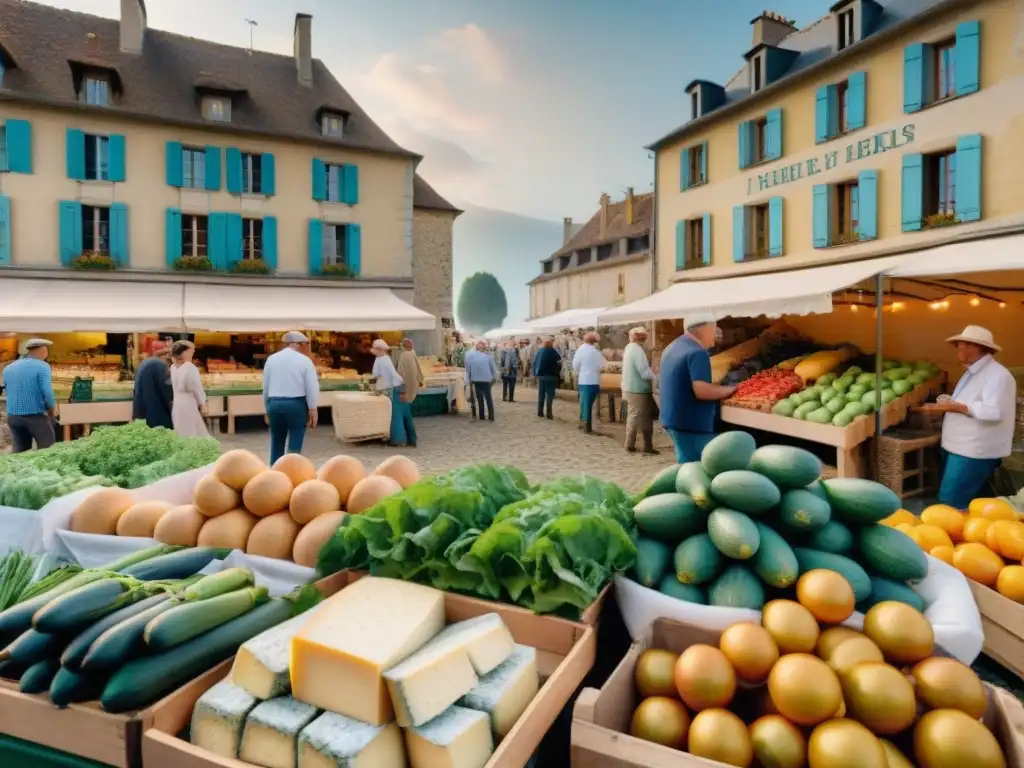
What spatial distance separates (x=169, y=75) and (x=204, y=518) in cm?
1977

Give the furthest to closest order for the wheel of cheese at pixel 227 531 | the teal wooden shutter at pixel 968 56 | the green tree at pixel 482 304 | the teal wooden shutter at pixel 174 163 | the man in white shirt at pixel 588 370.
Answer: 1. the green tree at pixel 482 304
2. the teal wooden shutter at pixel 174 163
3. the man in white shirt at pixel 588 370
4. the teal wooden shutter at pixel 968 56
5. the wheel of cheese at pixel 227 531

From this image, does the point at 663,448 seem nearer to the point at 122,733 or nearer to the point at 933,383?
the point at 933,383

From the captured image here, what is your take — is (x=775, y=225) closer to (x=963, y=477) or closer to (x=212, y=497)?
(x=963, y=477)

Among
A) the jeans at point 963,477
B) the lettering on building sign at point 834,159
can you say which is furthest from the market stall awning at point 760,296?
the lettering on building sign at point 834,159

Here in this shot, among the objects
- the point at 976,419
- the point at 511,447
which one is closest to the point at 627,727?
the point at 976,419

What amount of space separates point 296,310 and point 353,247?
12.4 feet

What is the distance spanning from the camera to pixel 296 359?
6691 mm

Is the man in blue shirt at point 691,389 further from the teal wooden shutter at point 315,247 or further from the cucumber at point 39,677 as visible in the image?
the teal wooden shutter at point 315,247

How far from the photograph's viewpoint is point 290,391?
268 inches

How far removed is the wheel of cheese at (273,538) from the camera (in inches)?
100

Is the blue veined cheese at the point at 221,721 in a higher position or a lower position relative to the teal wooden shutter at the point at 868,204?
lower

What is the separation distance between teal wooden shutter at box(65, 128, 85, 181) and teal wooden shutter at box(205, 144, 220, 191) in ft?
9.32

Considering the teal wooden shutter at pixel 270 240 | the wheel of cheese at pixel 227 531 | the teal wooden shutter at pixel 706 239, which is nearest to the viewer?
the wheel of cheese at pixel 227 531

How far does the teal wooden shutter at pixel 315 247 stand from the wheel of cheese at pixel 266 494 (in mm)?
16681
